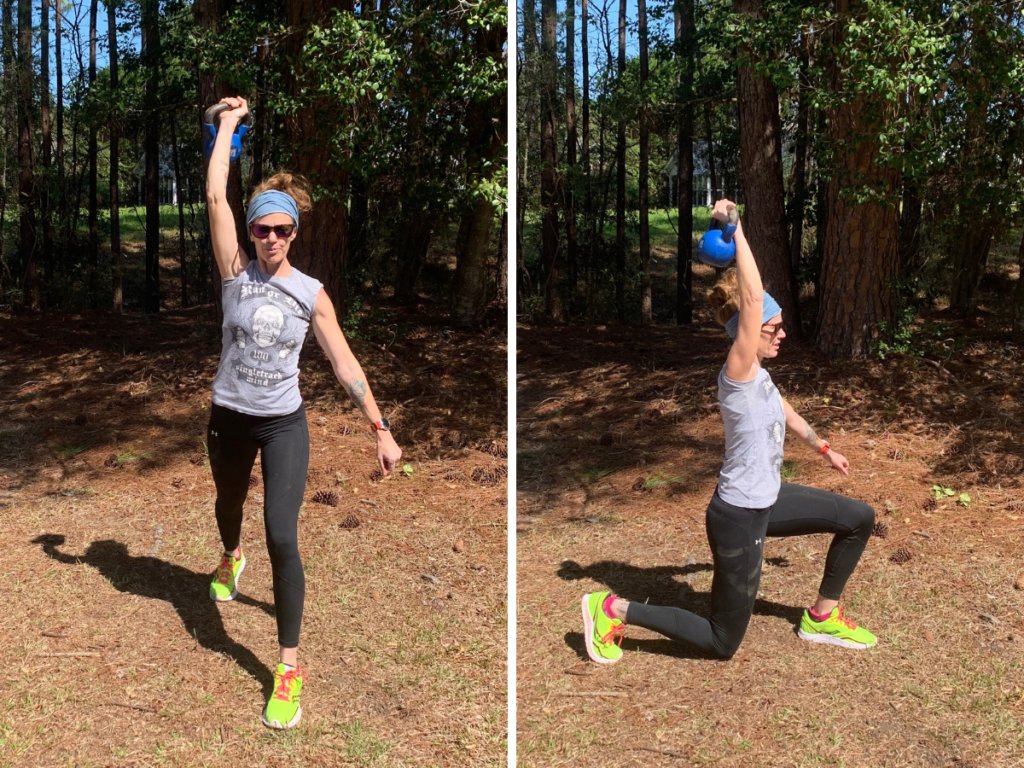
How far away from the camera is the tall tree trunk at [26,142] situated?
14539mm

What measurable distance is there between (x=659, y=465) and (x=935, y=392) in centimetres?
257

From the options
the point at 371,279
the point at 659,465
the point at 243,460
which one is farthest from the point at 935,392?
the point at 371,279

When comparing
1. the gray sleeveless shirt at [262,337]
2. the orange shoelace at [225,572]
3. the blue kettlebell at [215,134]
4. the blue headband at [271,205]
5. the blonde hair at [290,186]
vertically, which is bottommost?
the orange shoelace at [225,572]

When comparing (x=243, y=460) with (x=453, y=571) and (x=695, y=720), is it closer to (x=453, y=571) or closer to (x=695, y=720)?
(x=453, y=571)

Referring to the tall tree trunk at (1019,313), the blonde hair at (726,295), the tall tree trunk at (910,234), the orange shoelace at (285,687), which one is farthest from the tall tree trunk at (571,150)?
the orange shoelace at (285,687)

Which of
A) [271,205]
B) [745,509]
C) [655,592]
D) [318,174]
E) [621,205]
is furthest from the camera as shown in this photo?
[621,205]

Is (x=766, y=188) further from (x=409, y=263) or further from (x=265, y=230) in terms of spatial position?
A: (x=265, y=230)

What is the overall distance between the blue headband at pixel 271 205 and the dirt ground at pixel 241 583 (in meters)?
1.86

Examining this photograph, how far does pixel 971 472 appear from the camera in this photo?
6.53m

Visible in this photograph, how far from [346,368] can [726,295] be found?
149 centimetres

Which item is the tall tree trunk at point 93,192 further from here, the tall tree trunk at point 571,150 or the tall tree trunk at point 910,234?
the tall tree trunk at point 910,234

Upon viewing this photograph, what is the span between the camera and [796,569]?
16.6 feet

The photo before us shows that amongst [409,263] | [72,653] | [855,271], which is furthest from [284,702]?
[409,263]

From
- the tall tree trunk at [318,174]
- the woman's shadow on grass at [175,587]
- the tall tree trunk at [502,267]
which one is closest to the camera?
the woman's shadow on grass at [175,587]
